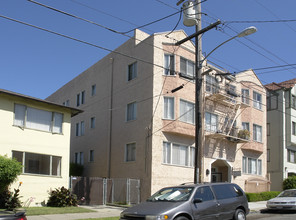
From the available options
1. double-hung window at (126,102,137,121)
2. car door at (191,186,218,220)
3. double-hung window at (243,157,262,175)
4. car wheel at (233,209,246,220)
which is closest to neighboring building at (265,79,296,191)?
double-hung window at (243,157,262,175)

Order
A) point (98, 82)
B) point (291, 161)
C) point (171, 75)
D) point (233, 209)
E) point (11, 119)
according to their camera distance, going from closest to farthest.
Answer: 1. point (233, 209)
2. point (11, 119)
3. point (171, 75)
4. point (98, 82)
5. point (291, 161)

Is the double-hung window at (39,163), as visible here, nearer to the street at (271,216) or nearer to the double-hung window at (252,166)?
the street at (271,216)

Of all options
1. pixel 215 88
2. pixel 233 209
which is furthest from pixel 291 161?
pixel 233 209

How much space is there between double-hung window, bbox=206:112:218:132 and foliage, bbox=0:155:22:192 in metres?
13.9

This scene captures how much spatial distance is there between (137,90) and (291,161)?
19333mm

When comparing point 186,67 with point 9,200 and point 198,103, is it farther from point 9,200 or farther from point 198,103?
point 9,200

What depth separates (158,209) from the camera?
998cm

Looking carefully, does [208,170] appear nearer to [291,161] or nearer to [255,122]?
[255,122]

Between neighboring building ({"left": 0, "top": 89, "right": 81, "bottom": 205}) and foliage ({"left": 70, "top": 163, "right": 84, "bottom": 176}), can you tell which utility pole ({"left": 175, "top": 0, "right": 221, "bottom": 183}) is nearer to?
neighboring building ({"left": 0, "top": 89, "right": 81, "bottom": 205})

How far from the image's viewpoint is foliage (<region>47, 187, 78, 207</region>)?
1830 centimetres

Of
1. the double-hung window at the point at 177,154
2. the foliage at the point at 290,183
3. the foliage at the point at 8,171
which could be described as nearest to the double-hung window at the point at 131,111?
the double-hung window at the point at 177,154

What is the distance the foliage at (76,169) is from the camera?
28.3m

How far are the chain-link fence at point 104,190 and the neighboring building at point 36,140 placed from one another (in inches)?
70.6

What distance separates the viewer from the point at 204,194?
1127cm
